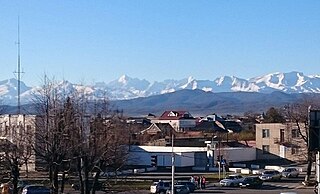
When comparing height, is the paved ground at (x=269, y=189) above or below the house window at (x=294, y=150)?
below

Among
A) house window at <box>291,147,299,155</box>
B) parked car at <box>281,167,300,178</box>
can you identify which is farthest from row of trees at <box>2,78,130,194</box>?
house window at <box>291,147,299,155</box>

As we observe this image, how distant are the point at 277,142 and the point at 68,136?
182ft

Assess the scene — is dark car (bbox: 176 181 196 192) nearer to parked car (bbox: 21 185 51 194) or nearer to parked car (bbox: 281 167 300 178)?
parked car (bbox: 21 185 51 194)

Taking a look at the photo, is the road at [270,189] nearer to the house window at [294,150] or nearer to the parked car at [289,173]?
the parked car at [289,173]

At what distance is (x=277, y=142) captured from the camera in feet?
266

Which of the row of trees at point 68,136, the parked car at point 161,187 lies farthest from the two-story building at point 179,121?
the row of trees at point 68,136

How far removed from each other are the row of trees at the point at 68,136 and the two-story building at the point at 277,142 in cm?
4764

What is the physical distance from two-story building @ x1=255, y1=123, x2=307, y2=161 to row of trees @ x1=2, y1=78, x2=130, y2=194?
4764cm

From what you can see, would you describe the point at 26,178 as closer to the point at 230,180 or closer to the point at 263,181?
the point at 230,180

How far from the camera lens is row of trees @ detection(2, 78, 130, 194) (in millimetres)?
28172

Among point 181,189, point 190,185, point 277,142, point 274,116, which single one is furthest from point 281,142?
point 181,189

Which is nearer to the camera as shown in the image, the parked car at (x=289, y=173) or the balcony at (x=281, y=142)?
the parked car at (x=289, y=173)

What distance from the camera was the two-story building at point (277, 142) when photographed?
255ft

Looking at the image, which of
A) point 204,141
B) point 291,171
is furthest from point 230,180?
point 204,141
